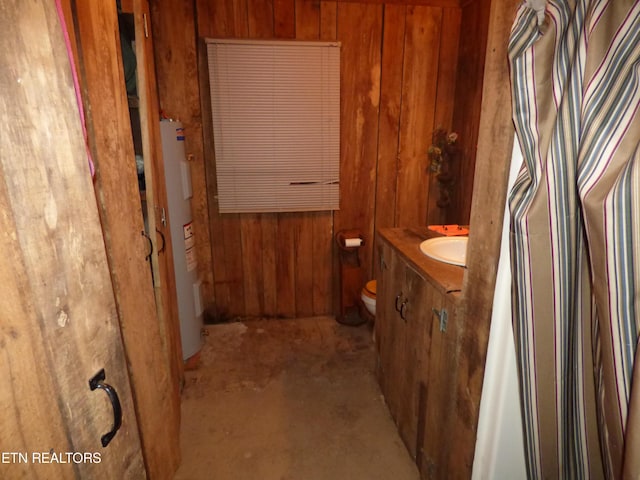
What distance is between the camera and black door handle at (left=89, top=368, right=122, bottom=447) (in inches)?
28.5

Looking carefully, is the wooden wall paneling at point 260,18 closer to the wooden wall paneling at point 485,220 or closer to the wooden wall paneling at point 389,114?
the wooden wall paneling at point 389,114

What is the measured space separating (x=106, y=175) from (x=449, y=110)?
2.38 metres

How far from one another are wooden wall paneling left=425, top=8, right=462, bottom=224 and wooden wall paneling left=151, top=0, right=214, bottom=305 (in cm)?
167

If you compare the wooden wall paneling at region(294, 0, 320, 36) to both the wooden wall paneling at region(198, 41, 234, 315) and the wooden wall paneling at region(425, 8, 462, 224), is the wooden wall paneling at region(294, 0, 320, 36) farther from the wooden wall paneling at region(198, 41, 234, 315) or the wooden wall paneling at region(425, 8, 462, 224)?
the wooden wall paneling at region(425, 8, 462, 224)

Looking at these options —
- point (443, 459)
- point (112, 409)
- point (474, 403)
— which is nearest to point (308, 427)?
point (443, 459)

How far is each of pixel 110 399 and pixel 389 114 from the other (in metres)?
2.44

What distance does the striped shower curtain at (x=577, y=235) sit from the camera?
62 cm

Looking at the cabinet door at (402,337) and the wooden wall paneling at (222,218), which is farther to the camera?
the wooden wall paneling at (222,218)

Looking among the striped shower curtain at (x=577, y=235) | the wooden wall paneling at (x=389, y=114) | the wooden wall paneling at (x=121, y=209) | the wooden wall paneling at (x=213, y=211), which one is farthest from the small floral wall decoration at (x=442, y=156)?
the wooden wall paneling at (x=121, y=209)

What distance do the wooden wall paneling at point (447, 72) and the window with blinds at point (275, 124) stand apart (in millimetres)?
761

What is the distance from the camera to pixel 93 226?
2.44 ft

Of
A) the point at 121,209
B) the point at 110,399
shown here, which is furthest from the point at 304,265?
the point at 110,399

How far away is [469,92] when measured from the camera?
2.48 m

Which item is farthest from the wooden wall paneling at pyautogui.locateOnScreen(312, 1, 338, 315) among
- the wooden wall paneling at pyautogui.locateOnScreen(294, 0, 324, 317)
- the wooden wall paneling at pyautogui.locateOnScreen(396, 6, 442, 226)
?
the wooden wall paneling at pyautogui.locateOnScreen(396, 6, 442, 226)
